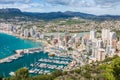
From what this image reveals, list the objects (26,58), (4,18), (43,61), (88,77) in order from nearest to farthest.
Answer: (88,77), (43,61), (26,58), (4,18)

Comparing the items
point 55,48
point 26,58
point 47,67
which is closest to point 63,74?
point 47,67

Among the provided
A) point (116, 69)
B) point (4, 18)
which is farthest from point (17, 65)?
point (4, 18)

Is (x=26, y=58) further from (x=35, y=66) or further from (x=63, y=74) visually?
(x=63, y=74)

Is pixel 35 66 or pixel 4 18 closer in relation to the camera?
pixel 35 66

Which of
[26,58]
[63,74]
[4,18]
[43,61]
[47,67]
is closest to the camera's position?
[63,74]

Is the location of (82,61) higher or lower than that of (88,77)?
lower

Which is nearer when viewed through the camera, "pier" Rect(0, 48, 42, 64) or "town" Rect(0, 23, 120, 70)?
"town" Rect(0, 23, 120, 70)

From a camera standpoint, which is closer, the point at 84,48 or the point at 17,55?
the point at 17,55

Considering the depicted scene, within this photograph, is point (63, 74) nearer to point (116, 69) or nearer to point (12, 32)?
point (116, 69)

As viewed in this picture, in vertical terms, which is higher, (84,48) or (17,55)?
(84,48)

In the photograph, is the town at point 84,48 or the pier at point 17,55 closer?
the town at point 84,48
